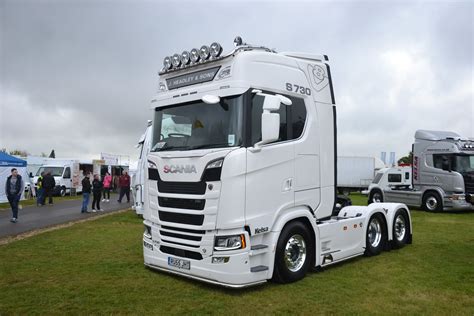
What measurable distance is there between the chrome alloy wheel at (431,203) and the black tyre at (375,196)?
12.0 feet

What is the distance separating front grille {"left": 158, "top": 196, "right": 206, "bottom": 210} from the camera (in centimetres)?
605

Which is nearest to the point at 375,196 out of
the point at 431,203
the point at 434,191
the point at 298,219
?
the point at 431,203

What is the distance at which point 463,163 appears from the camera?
18828mm

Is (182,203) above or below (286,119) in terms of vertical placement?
below

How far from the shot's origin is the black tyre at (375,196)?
2327 centimetres

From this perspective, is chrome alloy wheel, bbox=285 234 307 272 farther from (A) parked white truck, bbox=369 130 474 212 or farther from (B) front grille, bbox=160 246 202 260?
(A) parked white truck, bbox=369 130 474 212

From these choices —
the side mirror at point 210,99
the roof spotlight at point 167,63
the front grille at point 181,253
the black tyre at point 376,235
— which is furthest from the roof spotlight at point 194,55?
the black tyre at point 376,235

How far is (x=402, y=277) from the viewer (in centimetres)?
693

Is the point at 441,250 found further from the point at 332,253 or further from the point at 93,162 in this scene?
the point at 93,162

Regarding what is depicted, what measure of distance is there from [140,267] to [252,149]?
3.22 metres

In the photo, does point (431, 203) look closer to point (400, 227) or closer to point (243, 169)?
point (400, 227)

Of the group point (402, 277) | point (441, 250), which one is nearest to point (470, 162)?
point (441, 250)

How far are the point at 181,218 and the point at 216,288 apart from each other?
3.79 ft

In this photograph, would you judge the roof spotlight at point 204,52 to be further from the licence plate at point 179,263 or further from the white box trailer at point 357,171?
the white box trailer at point 357,171
